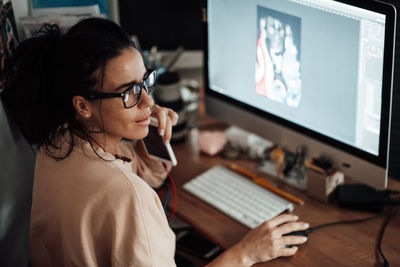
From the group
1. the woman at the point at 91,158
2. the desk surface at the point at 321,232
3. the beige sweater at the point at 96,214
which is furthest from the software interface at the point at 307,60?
the beige sweater at the point at 96,214

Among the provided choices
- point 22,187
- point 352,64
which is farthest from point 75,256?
point 352,64

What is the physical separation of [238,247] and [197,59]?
930mm

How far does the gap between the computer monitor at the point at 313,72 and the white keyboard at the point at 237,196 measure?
156 millimetres

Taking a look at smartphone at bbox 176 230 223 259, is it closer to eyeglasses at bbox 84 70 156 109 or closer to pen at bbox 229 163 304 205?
pen at bbox 229 163 304 205

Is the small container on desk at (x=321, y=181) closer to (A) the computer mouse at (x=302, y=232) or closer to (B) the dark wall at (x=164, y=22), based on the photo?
(A) the computer mouse at (x=302, y=232)

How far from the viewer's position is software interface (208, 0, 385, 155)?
1209 millimetres

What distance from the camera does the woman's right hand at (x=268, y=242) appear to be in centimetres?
Answer: 123

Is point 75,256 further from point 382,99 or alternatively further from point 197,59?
point 197,59

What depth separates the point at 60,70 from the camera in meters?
1.12

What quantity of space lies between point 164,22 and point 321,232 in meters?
0.97

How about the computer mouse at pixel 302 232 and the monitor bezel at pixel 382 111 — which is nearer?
the monitor bezel at pixel 382 111

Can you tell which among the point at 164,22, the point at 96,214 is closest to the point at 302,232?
the point at 96,214

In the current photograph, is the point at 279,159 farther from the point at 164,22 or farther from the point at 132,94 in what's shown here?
the point at 164,22

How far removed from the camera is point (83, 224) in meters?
1.12
